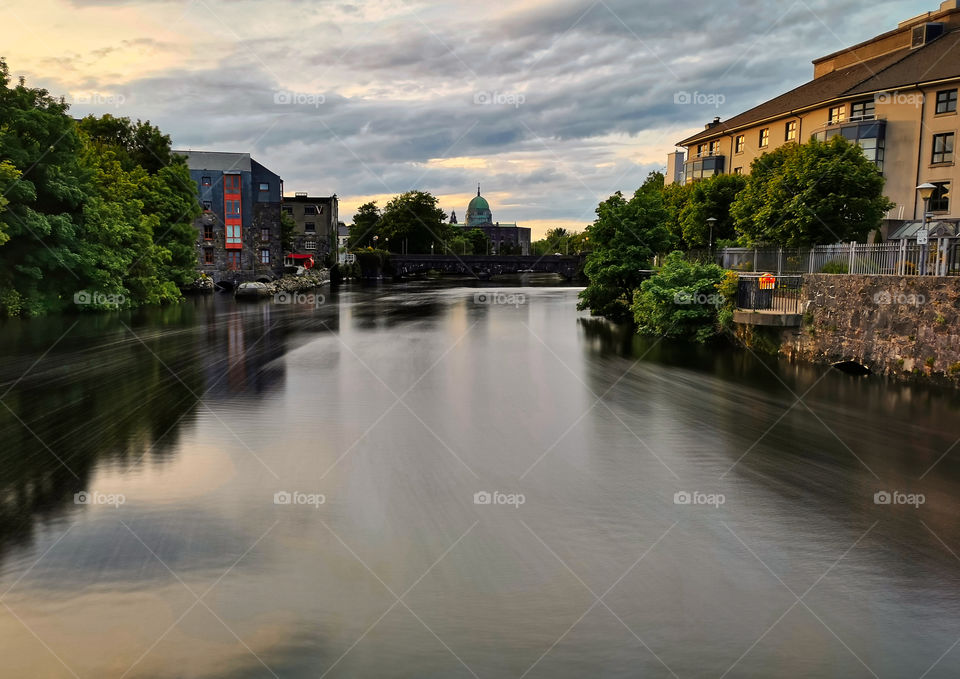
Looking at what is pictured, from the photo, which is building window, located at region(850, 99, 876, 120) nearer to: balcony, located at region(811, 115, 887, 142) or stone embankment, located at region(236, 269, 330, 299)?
balcony, located at region(811, 115, 887, 142)

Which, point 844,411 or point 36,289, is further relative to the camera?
point 36,289

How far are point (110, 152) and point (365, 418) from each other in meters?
41.3

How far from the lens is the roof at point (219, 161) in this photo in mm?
77500

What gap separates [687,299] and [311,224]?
306 ft

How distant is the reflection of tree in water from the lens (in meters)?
11.6

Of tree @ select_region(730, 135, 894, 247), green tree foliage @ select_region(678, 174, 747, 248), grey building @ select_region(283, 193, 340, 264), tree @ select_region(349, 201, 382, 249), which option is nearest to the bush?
tree @ select_region(730, 135, 894, 247)

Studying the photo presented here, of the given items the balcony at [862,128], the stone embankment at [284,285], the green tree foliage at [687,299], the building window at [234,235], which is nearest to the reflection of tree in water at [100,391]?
the green tree foliage at [687,299]

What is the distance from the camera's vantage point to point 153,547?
905 cm

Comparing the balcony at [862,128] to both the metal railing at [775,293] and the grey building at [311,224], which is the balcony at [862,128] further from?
the grey building at [311,224]

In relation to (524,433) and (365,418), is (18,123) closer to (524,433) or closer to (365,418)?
(365,418)

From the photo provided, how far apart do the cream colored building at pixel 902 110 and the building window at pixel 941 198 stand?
5 centimetres

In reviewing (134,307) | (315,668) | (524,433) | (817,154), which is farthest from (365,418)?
(134,307)

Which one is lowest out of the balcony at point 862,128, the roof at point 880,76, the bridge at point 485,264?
the bridge at point 485,264

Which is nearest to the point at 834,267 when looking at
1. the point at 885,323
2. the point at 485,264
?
the point at 885,323
